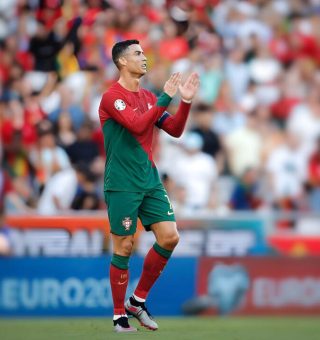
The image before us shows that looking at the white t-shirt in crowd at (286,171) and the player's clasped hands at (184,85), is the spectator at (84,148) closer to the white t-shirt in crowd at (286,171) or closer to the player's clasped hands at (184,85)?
the white t-shirt in crowd at (286,171)

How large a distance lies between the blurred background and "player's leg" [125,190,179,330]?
10.7 ft

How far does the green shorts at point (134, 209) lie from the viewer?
29.7 ft

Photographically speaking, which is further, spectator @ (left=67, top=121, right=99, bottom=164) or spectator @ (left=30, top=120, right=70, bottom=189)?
spectator @ (left=67, top=121, right=99, bottom=164)

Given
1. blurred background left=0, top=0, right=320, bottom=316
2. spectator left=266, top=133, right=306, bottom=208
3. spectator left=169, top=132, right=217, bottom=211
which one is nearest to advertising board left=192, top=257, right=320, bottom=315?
blurred background left=0, top=0, right=320, bottom=316

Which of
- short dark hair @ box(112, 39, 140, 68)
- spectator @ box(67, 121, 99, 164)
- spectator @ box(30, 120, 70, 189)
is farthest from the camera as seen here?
spectator @ box(67, 121, 99, 164)

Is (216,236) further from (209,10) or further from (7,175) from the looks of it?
(209,10)

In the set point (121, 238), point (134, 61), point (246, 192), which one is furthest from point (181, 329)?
point (246, 192)

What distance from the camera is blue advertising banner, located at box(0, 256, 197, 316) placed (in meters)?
12.4

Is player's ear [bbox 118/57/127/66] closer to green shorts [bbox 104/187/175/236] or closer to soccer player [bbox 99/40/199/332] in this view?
soccer player [bbox 99/40/199/332]

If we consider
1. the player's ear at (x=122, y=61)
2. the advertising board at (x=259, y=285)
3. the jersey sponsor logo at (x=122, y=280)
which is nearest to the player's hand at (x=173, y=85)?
the player's ear at (x=122, y=61)

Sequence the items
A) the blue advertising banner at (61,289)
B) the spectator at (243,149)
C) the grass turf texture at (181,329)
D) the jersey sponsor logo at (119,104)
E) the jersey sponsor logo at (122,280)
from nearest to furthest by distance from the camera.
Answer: the jersey sponsor logo at (119,104)
the grass turf texture at (181,329)
the jersey sponsor logo at (122,280)
the blue advertising banner at (61,289)
the spectator at (243,149)

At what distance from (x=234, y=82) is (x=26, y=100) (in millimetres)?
3051

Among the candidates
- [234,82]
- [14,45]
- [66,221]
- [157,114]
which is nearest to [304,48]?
[234,82]

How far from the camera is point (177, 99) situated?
15.6 meters
